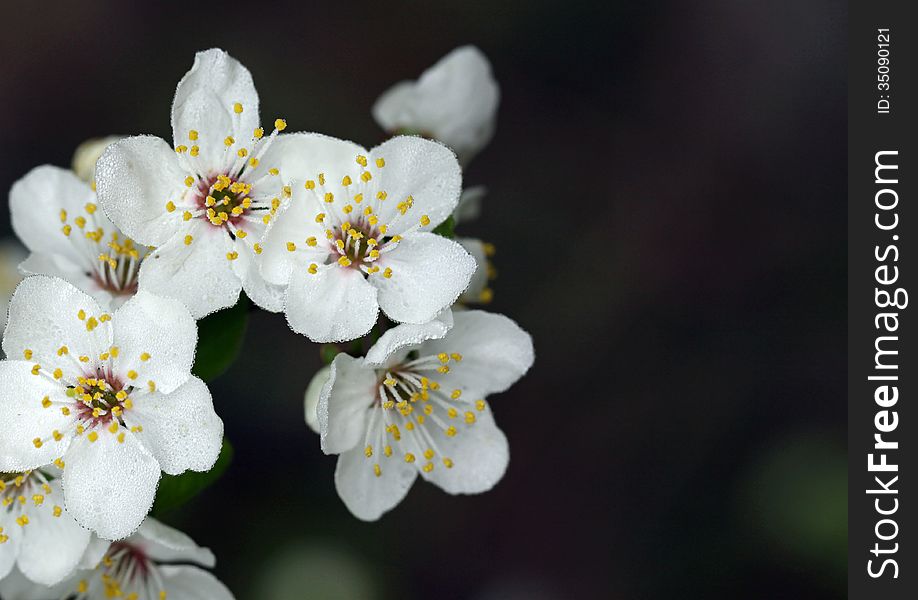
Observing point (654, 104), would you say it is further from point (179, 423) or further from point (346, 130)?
point (179, 423)

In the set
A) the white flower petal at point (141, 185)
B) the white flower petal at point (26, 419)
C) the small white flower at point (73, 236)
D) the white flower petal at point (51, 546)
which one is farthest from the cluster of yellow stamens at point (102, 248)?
the white flower petal at point (51, 546)

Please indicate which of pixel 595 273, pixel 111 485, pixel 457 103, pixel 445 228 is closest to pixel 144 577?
pixel 111 485

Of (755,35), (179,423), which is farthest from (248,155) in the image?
(755,35)

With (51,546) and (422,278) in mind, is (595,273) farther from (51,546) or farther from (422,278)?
(51,546)

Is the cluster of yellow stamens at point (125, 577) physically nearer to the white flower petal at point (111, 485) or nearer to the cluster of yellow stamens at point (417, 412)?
the white flower petal at point (111, 485)

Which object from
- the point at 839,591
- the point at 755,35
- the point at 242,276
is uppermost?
the point at 755,35

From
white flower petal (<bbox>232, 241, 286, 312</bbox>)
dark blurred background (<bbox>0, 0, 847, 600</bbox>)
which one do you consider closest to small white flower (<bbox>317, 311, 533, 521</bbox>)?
white flower petal (<bbox>232, 241, 286, 312</bbox>)
